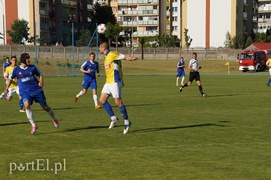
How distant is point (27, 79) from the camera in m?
13.0

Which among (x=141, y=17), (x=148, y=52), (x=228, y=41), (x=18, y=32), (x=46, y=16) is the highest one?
(x=141, y=17)

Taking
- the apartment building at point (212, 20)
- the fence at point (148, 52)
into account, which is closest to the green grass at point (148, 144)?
the fence at point (148, 52)

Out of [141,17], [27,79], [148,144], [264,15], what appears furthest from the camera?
[141,17]

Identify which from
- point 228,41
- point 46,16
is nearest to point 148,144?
point 228,41

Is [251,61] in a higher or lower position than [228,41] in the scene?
lower

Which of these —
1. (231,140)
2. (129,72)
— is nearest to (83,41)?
(129,72)

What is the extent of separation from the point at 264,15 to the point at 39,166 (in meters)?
117

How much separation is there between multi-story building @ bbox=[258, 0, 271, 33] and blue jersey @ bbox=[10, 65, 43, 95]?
363 ft

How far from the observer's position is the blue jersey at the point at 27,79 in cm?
1297

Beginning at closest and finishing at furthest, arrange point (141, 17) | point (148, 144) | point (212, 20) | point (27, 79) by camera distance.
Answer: point (148, 144) < point (27, 79) < point (212, 20) < point (141, 17)

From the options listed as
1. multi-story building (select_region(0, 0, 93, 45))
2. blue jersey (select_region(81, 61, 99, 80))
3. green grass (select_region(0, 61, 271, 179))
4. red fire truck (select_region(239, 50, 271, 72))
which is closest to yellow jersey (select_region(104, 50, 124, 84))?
green grass (select_region(0, 61, 271, 179))

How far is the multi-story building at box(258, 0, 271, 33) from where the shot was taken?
4685 inches

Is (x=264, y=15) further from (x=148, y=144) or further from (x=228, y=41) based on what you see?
(x=148, y=144)

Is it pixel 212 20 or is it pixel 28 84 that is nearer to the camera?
pixel 28 84
